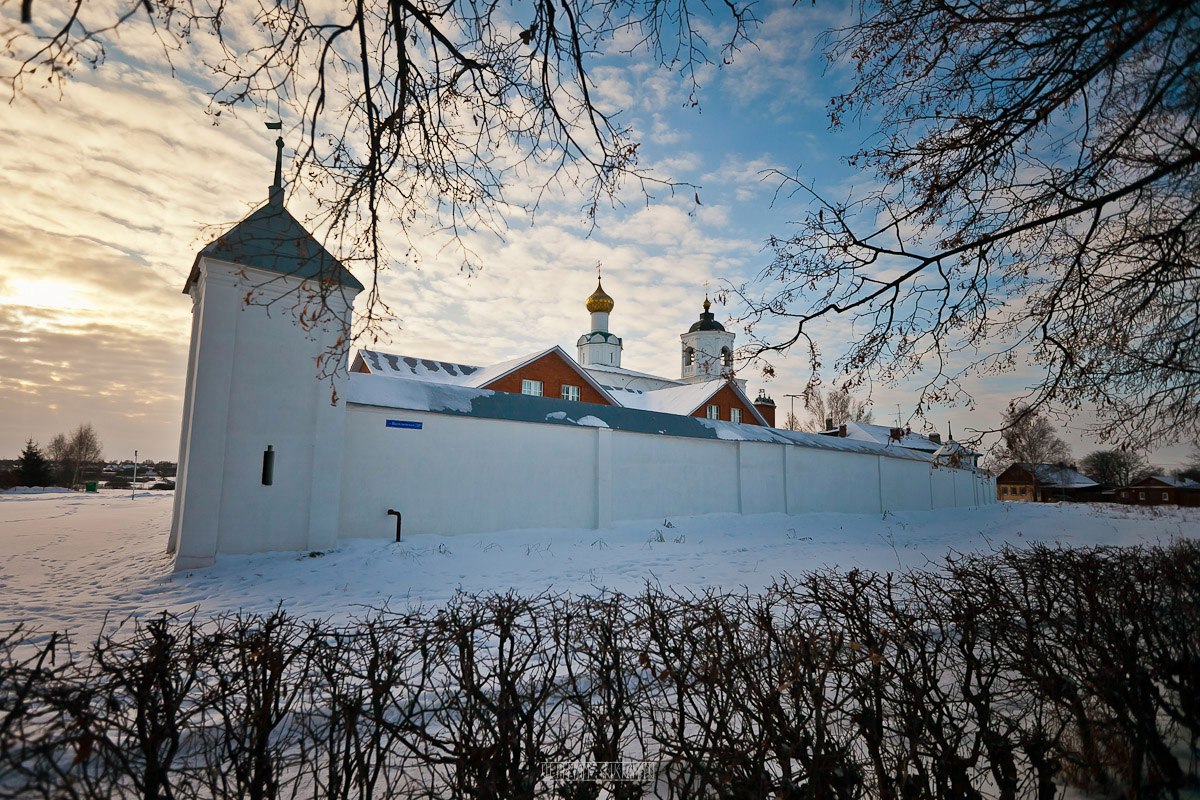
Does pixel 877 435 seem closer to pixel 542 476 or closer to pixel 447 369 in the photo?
pixel 447 369

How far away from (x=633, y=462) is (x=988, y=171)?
1328 centimetres

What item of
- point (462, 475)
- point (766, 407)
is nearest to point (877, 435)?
point (766, 407)

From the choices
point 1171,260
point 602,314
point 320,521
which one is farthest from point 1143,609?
point 602,314

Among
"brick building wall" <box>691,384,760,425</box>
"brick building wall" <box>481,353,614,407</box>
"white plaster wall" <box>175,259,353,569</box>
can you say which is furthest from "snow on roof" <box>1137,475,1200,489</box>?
"white plaster wall" <box>175,259,353,569</box>

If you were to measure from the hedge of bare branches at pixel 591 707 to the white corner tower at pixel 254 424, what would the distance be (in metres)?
8.28

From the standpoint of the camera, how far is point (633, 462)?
17.5 meters

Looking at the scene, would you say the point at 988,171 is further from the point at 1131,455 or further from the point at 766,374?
the point at 1131,455

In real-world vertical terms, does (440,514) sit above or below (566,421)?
below

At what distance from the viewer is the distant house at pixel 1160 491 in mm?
51347

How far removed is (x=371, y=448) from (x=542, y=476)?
4.44 m

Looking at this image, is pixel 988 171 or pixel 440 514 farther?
pixel 440 514

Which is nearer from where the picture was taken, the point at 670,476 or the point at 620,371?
the point at 670,476

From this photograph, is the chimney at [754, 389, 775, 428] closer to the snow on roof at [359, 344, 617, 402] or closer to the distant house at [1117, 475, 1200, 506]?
the snow on roof at [359, 344, 617, 402]

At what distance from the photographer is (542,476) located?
50.5 feet
